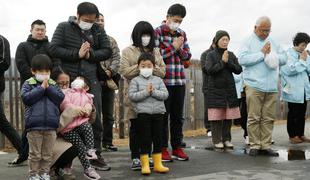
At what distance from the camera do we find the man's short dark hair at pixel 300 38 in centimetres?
874

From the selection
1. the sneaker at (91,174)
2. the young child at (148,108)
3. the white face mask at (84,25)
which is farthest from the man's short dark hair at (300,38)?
the sneaker at (91,174)

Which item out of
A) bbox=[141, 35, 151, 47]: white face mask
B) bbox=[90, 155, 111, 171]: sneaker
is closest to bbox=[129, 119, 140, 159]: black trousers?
bbox=[90, 155, 111, 171]: sneaker

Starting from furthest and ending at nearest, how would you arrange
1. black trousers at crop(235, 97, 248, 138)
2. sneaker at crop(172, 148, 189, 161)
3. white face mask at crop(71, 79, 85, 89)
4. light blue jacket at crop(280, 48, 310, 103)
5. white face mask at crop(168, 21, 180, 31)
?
black trousers at crop(235, 97, 248, 138) → light blue jacket at crop(280, 48, 310, 103) → sneaker at crop(172, 148, 189, 161) → white face mask at crop(168, 21, 180, 31) → white face mask at crop(71, 79, 85, 89)

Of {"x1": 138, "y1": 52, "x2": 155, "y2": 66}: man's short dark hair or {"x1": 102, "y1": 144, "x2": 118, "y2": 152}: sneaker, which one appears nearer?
{"x1": 138, "y1": 52, "x2": 155, "y2": 66}: man's short dark hair

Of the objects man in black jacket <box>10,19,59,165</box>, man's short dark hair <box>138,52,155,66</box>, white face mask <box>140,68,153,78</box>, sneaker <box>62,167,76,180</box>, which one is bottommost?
sneaker <box>62,167,76,180</box>

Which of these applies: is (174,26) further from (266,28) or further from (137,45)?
(266,28)

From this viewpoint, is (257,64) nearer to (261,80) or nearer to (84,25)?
(261,80)

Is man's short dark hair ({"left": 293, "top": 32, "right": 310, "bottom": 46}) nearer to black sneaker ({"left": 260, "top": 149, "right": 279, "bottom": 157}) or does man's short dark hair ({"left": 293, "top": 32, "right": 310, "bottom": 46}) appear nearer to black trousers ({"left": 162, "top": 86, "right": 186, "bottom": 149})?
black sneaker ({"left": 260, "top": 149, "right": 279, "bottom": 157})

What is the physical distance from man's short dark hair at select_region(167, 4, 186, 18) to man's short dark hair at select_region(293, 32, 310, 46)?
9.62ft

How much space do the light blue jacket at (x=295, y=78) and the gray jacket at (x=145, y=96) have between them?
11.6ft

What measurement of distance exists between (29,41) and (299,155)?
420 centimetres

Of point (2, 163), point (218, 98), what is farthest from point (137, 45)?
point (2, 163)

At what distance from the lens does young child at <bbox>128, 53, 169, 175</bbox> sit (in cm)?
588

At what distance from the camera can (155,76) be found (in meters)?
6.14
